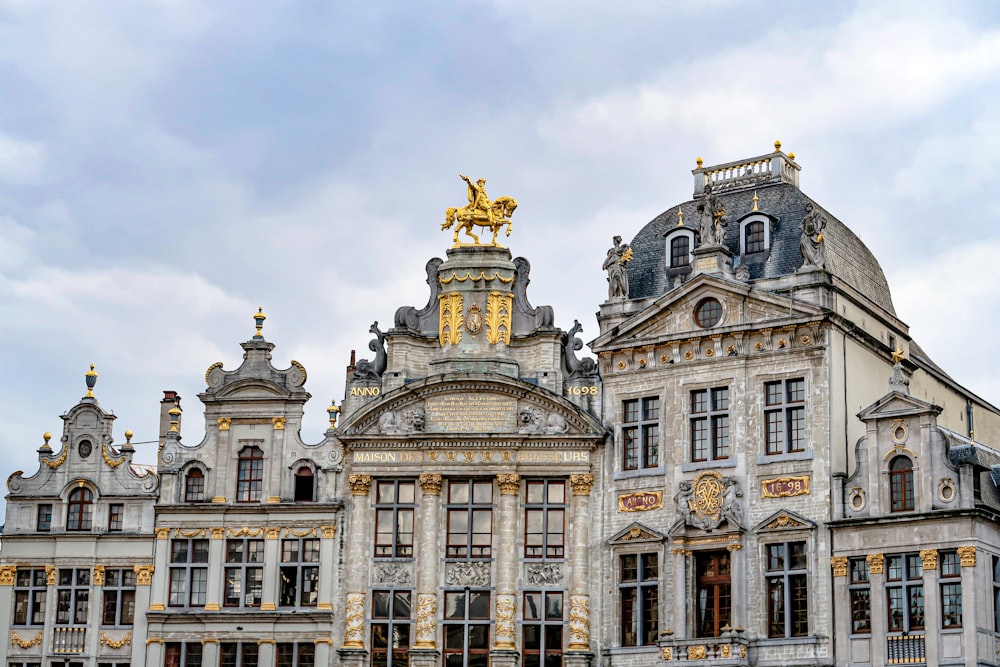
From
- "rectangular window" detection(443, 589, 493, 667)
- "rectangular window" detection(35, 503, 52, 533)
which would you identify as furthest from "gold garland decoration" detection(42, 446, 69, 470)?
"rectangular window" detection(443, 589, 493, 667)

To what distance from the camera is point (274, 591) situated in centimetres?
5147

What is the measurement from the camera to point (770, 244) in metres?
51.3

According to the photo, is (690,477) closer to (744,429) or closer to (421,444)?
(744,429)

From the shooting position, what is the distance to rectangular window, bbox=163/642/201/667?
169ft

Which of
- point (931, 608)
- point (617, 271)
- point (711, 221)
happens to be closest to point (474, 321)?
point (617, 271)

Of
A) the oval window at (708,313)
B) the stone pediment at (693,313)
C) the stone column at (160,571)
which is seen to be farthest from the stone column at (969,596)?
the stone column at (160,571)

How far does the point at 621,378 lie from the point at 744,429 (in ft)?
13.2

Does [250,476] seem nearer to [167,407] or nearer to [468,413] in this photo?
[167,407]

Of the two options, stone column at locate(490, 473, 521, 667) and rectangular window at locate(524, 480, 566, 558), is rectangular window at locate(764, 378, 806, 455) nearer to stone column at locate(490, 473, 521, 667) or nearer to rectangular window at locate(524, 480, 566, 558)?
rectangular window at locate(524, 480, 566, 558)

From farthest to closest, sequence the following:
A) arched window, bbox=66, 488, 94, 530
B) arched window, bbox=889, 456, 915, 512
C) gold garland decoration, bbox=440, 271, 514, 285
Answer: arched window, bbox=66, 488, 94, 530
gold garland decoration, bbox=440, 271, 514, 285
arched window, bbox=889, 456, 915, 512

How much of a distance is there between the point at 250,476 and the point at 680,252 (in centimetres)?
1344

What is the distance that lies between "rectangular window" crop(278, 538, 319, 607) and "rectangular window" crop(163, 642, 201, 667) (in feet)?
8.73

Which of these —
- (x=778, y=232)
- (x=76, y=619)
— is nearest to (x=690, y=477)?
(x=778, y=232)

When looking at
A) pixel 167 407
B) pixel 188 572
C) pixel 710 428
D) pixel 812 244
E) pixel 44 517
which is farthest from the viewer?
pixel 167 407
